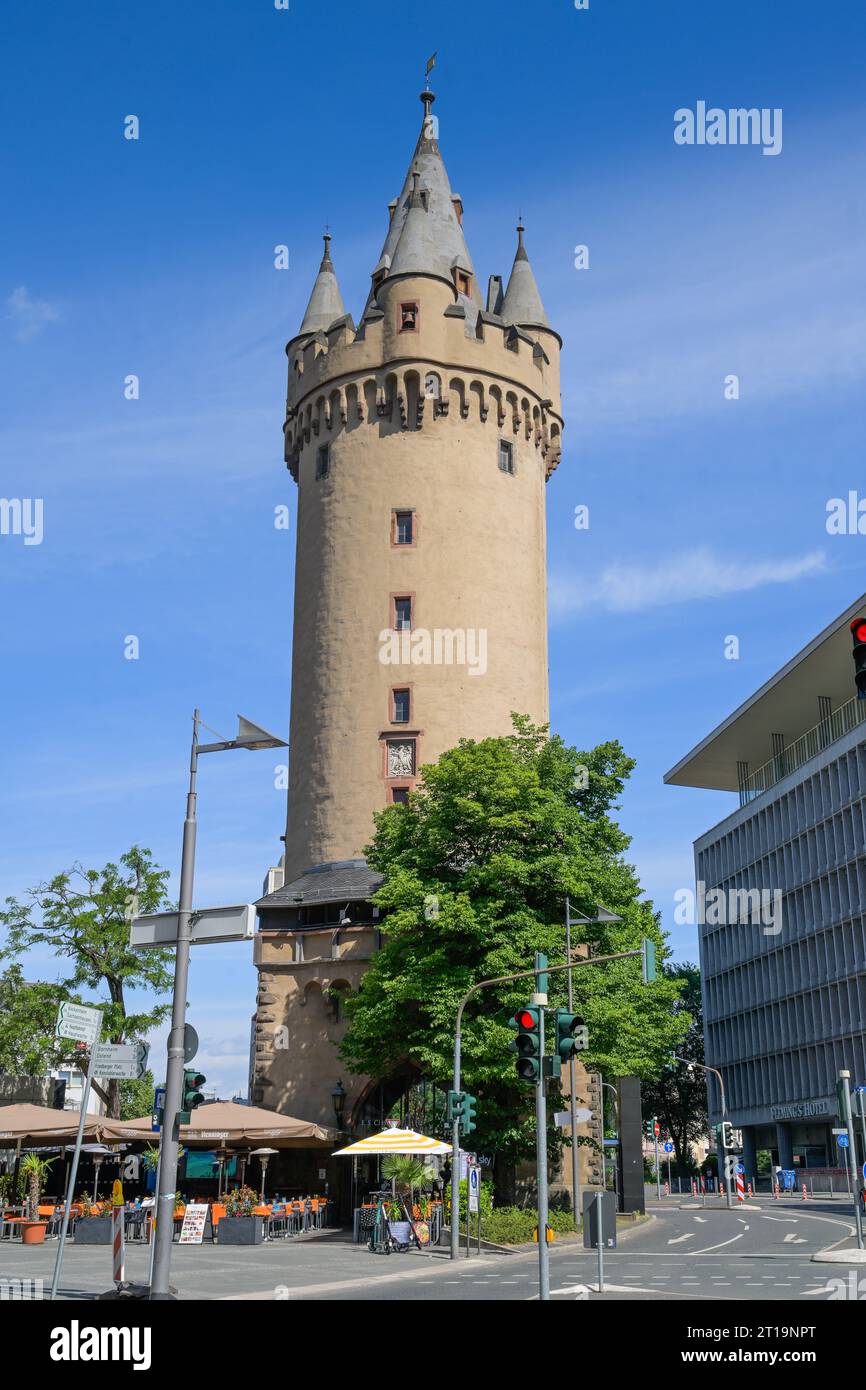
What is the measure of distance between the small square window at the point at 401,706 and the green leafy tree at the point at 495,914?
6909mm

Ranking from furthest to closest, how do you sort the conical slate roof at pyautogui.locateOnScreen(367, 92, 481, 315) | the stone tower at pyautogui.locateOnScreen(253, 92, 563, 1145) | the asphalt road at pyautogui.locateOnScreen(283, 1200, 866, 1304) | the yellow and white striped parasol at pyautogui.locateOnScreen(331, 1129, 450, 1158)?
the conical slate roof at pyautogui.locateOnScreen(367, 92, 481, 315)
the stone tower at pyautogui.locateOnScreen(253, 92, 563, 1145)
the yellow and white striped parasol at pyautogui.locateOnScreen(331, 1129, 450, 1158)
the asphalt road at pyautogui.locateOnScreen(283, 1200, 866, 1304)

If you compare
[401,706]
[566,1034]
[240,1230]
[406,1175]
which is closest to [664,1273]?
[566,1034]

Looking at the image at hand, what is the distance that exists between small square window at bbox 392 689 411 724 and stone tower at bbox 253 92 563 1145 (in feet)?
0.22

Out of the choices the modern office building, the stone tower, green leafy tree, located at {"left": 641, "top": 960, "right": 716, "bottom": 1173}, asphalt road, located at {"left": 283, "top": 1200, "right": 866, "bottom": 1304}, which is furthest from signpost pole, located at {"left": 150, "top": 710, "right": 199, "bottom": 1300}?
green leafy tree, located at {"left": 641, "top": 960, "right": 716, "bottom": 1173}

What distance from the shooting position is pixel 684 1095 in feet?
347

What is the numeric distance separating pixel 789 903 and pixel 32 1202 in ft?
206

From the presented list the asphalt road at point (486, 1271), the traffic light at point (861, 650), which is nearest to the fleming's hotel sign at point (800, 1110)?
the asphalt road at point (486, 1271)

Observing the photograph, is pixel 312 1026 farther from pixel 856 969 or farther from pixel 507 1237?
pixel 856 969

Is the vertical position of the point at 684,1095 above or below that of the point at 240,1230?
above

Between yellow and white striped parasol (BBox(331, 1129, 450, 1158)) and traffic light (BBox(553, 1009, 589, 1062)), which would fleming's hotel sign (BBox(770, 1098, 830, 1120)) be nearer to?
yellow and white striped parasol (BBox(331, 1129, 450, 1158))

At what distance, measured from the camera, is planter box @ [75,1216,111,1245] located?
34031 millimetres

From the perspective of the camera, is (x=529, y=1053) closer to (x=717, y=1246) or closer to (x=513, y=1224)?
(x=717, y=1246)

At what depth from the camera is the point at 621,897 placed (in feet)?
143
